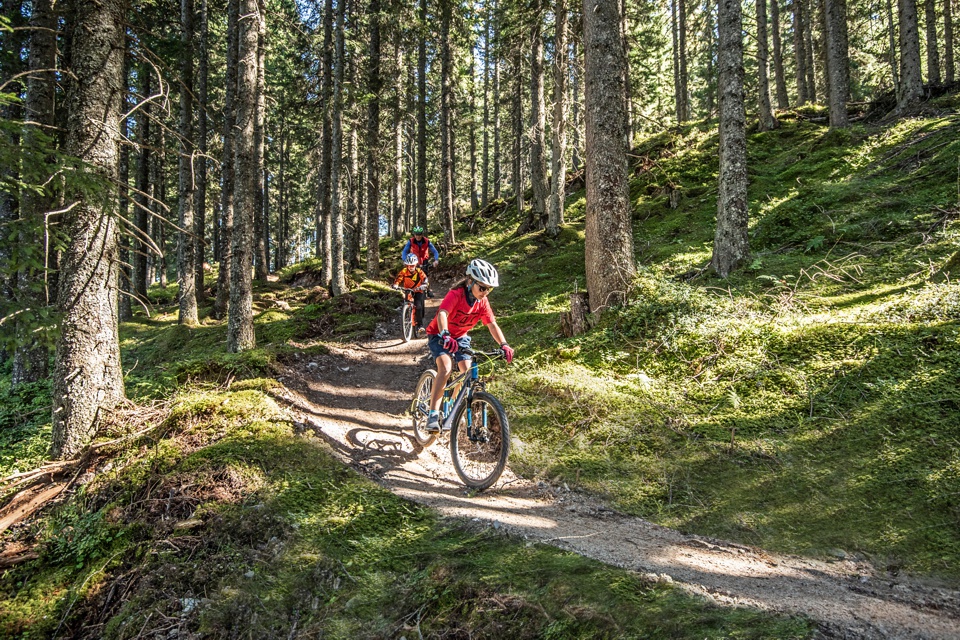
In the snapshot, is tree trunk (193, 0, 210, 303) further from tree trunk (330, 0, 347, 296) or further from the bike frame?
the bike frame

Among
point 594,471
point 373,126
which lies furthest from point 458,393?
point 373,126

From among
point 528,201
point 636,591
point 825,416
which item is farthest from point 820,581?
point 528,201

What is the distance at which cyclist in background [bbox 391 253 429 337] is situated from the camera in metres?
11.6

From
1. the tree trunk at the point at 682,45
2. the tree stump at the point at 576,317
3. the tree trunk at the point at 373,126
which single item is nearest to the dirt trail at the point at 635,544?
the tree stump at the point at 576,317

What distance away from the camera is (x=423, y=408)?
6902 mm

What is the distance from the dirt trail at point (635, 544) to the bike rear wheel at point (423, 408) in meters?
0.21

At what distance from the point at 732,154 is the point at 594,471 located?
781 centimetres

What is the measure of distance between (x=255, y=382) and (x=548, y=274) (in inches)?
403

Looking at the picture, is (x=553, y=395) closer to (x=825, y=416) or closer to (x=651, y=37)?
(x=825, y=416)

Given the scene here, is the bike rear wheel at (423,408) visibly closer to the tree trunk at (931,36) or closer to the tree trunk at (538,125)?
the tree trunk at (538,125)

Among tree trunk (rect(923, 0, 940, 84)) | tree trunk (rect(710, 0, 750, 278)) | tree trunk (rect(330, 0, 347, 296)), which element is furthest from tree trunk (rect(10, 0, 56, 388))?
tree trunk (rect(923, 0, 940, 84))

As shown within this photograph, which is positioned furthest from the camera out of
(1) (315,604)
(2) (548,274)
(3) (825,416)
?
(2) (548,274)

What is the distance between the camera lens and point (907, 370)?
5566 millimetres

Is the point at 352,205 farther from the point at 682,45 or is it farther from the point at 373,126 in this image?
the point at 682,45
